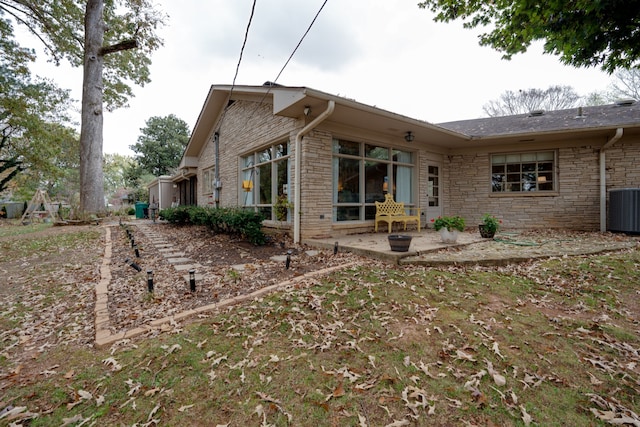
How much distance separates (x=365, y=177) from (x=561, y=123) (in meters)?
6.45

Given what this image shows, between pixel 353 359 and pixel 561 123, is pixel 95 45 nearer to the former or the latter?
pixel 353 359

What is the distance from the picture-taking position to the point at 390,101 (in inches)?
963

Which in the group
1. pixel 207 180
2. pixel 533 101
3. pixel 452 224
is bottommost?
pixel 452 224

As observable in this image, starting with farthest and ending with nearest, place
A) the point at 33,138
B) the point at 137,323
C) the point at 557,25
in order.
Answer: the point at 33,138 < the point at 557,25 < the point at 137,323

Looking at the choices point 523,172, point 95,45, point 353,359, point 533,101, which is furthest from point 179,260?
point 533,101

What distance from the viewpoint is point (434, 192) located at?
9344 mm

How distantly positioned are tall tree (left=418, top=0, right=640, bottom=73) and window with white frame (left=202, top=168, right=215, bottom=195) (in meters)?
10.3

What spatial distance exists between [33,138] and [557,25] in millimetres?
20872

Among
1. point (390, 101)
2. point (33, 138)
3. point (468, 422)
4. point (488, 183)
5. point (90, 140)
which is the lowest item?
point (468, 422)

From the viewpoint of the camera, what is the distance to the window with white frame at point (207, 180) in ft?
40.2

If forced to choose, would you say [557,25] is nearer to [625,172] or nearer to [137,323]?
[625,172]

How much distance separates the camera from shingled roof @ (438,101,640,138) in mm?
7242

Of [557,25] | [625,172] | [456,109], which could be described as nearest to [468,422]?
[557,25]

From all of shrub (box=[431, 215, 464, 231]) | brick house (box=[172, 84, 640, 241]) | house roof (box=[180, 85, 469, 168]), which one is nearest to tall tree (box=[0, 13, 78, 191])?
house roof (box=[180, 85, 469, 168])
